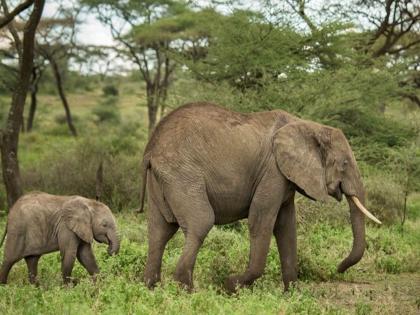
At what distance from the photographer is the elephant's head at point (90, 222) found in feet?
25.6

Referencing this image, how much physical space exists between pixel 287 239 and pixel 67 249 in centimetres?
224

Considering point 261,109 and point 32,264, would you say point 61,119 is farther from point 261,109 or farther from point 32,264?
point 32,264

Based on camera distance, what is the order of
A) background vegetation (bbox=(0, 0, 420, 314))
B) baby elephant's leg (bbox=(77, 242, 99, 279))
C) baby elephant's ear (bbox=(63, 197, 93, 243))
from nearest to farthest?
background vegetation (bbox=(0, 0, 420, 314)) → baby elephant's ear (bbox=(63, 197, 93, 243)) → baby elephant's leg (bbox=(77, 242, 99, 279))

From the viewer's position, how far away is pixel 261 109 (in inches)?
532

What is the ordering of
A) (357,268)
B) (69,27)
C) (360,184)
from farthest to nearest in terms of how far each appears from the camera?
(69,27) < (357,268) < (360,184)

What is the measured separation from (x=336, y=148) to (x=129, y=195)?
7.58 metres

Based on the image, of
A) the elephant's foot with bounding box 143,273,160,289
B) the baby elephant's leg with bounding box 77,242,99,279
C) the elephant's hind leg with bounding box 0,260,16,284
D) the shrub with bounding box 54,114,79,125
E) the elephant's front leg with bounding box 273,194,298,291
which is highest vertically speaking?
the elephant's front leg with bounding box 273,194,298,291

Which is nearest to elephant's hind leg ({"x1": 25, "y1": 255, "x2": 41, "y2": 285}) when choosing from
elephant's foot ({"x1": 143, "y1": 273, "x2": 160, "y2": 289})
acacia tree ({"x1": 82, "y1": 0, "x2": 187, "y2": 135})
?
elephant's foot ({"x1": 143, "y1": 273, "x2": 160, "y2": 289})

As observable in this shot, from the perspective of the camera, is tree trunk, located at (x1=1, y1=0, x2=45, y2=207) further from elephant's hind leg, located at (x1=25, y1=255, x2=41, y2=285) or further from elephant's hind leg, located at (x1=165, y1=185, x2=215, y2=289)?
elephant's hind leg, located at (x1=165, y1=185, x2=215, y2=289)

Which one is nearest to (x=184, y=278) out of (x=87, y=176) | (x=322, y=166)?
(x=322, y=166)

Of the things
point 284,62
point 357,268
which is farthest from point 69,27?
point 357,268

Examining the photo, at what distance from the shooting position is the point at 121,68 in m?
30.1

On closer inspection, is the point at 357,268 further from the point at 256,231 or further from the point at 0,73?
the point at 0,73

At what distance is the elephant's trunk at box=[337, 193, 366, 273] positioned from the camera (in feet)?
21.9
